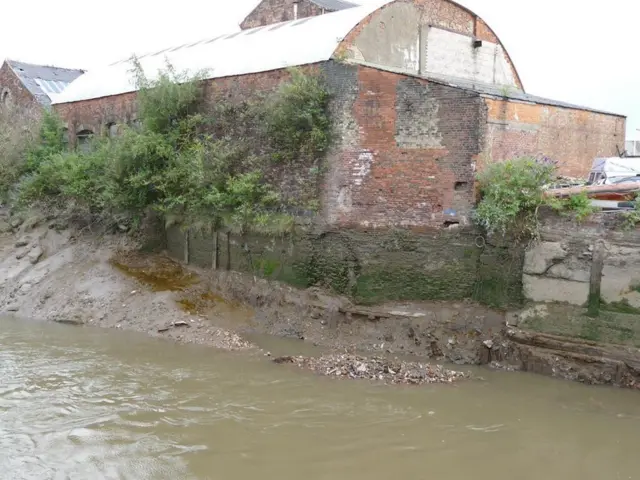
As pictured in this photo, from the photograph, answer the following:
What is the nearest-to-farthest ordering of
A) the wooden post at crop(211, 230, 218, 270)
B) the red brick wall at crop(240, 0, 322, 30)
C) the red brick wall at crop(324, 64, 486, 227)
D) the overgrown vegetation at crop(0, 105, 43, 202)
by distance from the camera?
1. the red brick wall at crop(324, 64, 486, 227)
2. the wooden post at crop(211, 230, 218, 270)
3. the overgrown vegetation at crop(0, 105, 43, 202)
4. the red brick wall at crop(240, 0, 322, 30)

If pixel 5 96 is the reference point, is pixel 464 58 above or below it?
below

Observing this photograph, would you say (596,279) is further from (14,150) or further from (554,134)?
(14,150)

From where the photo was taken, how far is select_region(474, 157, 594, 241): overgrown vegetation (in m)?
11.0

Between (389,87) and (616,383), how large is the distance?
657cm

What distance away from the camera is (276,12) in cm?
2269

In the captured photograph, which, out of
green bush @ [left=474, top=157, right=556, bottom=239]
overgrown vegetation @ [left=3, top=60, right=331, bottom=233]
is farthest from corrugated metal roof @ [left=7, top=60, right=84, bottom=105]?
green bush @ [left=474, top=157, right=556, bottom=239]

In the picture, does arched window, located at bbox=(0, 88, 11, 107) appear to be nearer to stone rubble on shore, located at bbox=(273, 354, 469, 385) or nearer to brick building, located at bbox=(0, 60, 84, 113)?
brick building, located at bbox=(0, 60, 84, 113)

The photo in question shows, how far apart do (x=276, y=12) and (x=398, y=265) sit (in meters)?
14.0

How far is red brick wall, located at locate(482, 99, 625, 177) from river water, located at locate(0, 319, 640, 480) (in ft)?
20.4

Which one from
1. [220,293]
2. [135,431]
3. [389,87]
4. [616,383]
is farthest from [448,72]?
[135,431]

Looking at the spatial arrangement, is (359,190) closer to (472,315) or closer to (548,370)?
(472,315)

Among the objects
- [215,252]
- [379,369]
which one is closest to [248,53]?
[215,252]

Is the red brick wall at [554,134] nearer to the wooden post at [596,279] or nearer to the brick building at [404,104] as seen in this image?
the brick building at [404,104]

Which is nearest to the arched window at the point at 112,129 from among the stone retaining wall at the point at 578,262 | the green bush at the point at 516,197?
the green bush at the point at 516,197
